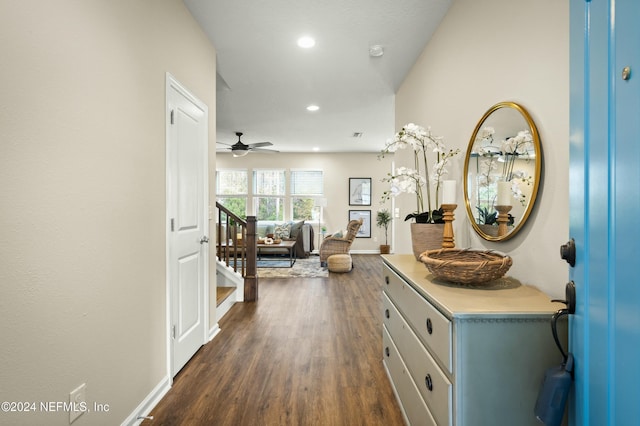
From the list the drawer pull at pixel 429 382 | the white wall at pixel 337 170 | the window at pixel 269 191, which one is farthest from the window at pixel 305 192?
the drawer pull at pixel 429 382

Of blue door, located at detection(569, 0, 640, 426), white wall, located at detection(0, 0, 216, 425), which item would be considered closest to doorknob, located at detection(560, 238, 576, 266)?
blue door, located at detection(569, 0, 640, 426)

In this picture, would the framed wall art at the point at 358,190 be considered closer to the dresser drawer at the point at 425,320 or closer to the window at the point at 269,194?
the window at the point at 269,194

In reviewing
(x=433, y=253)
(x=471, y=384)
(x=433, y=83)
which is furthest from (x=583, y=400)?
(x=433, y=83)

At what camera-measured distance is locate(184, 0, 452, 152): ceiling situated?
7.89 ft

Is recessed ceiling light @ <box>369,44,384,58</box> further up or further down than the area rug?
further up

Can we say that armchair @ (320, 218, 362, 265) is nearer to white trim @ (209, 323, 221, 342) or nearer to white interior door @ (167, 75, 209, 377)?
white trim @ (209, 323, 221, 342)

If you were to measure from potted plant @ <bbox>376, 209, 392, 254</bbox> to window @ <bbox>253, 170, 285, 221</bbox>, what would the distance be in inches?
103

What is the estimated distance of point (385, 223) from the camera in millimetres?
8570

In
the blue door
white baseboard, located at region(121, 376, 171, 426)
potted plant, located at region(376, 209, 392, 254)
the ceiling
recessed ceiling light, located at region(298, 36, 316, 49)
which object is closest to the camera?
the blue door

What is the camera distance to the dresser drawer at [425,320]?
1.14 metres

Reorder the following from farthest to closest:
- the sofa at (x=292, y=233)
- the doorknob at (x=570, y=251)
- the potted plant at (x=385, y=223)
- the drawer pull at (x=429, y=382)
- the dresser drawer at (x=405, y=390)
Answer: the potted plant at (x=385, y=223) < the sofa at (x=292, y=233) < the dresser drawer at (x=405, y=390) < the drawer pull at (x=429, y=382) < the doorknob at (x=570, y=251)

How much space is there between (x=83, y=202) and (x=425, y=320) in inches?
61.0

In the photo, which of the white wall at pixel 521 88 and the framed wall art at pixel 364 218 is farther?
the framed wall art at pixel 364 218

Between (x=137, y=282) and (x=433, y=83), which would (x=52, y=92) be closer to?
(x=137, y=282)
